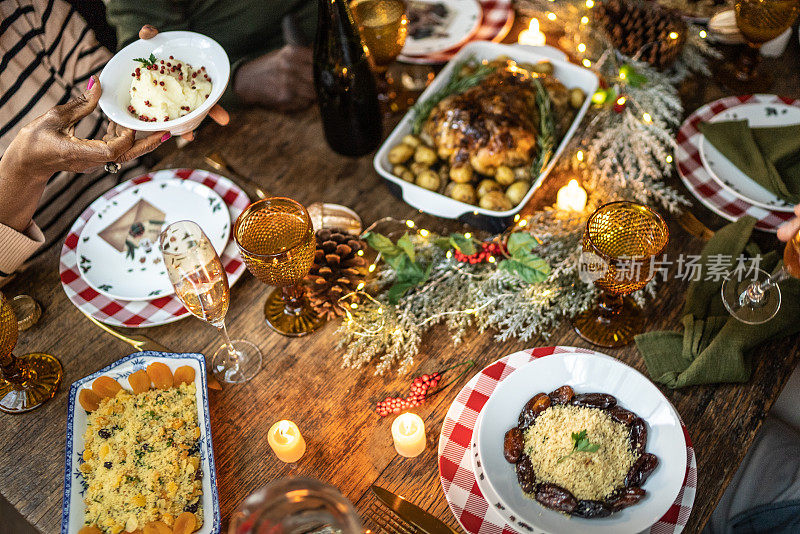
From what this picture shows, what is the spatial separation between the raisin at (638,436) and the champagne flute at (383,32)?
94cm

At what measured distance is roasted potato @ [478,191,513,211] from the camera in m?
1.17

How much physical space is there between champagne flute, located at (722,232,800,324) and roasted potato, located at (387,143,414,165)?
0.68 metres

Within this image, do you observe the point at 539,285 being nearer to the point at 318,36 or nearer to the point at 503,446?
the point at 503,446

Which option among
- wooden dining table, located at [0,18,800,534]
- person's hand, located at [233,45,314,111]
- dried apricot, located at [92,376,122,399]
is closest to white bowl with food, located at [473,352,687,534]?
wooden dining table, located at [0,18,800,534]

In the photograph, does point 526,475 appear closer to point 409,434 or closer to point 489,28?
point 409,434

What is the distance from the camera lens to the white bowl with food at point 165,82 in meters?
1.00

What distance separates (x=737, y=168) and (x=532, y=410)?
760mm

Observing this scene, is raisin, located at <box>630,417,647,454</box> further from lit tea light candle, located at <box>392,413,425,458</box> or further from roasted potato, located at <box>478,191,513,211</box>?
roasted potato, located at <box>478,191,513,211</box>

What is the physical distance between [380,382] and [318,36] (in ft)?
2.45

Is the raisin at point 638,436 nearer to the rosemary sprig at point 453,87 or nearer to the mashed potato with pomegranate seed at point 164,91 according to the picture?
the rosemary sprig at point 453,87

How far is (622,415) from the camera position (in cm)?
87

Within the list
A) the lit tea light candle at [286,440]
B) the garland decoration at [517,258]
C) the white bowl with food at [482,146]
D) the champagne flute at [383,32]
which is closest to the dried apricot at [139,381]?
the lit tea light candle at [286,440]

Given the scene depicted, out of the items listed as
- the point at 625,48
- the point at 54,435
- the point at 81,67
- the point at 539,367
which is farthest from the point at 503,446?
the point at 81,67

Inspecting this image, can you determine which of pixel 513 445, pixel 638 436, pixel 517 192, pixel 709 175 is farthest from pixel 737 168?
pixel 513 445
